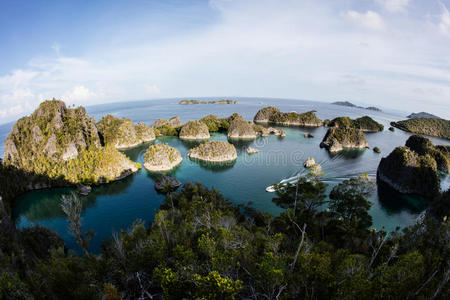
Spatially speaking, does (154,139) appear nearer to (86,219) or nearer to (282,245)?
(86,219)

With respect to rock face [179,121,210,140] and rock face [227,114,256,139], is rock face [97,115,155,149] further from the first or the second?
rock face [227,114,256,139]

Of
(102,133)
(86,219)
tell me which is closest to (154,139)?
(102,133)

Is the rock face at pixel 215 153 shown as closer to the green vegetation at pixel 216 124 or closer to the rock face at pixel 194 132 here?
the rock face at pixel 194 132

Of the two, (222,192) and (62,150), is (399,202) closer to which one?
(222,192)

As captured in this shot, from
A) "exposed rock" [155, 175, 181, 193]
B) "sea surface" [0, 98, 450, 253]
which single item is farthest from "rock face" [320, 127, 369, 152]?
"exposed rock" [155, 175, 181, 193]

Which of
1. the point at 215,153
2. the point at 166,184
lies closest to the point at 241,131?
the point at 215,153
